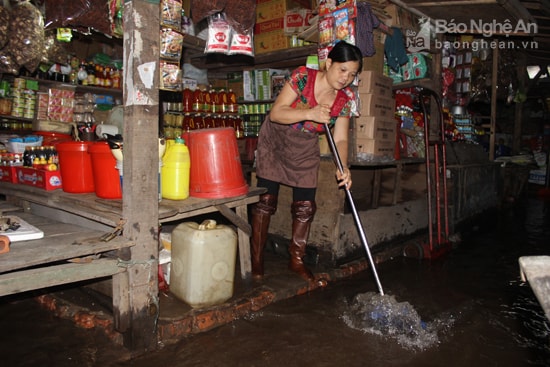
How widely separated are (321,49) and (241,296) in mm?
2903

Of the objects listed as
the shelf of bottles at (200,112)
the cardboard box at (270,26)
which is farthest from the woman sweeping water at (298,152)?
the shelf of bottles at (200,112)

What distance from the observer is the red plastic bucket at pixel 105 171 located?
260cm

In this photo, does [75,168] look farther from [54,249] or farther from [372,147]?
[372,147]

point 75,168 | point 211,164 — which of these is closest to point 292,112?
point 211,164

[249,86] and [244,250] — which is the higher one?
[249,86]

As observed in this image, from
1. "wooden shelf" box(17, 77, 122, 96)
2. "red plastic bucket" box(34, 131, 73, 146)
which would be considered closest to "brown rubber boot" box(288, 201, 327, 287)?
"red plastic bucket" box(34, 131, 73, 146)

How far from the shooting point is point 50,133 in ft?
13.5

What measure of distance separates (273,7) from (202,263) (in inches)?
184

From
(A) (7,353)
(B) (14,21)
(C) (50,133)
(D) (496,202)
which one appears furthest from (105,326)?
(D) (496,202)

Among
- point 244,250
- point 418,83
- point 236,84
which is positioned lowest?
point 244,250

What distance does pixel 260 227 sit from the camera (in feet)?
12.0

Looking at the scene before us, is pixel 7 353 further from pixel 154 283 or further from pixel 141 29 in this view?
pixel 141 29

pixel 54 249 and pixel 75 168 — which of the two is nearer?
pixel 54 249

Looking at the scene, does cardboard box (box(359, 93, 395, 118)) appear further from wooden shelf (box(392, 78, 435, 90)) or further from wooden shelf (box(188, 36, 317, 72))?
wooden shelf (box(188, 36, 317, 72))
